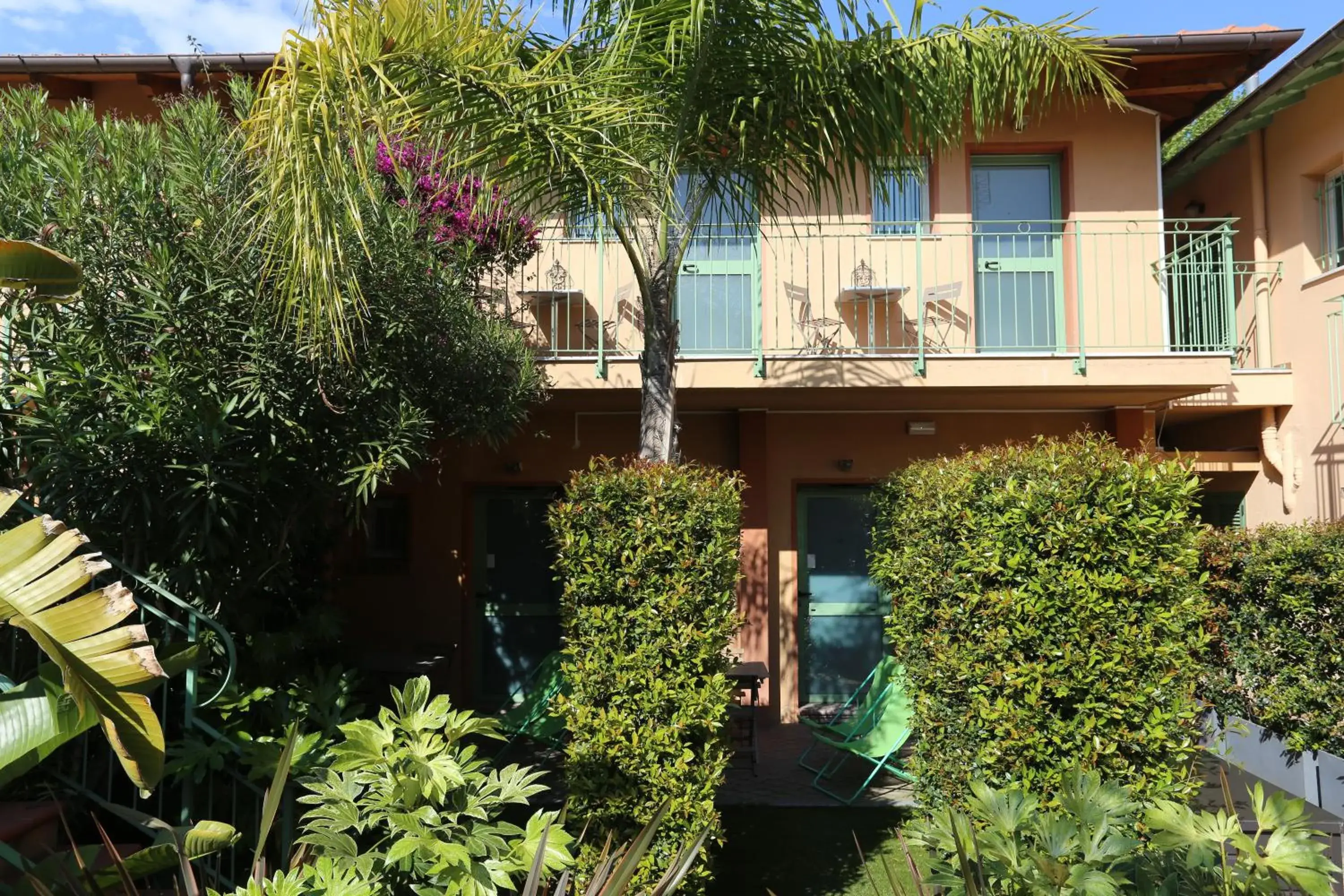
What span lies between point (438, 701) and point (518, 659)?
654 centimetres

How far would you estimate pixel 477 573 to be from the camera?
10008 mm

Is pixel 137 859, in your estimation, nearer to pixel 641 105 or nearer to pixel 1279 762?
pixel 641 105

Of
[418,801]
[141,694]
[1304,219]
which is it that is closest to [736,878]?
[418,801]

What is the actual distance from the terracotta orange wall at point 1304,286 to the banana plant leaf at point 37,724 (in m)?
9.85

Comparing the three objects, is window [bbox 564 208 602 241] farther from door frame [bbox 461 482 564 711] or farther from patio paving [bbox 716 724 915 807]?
patio paving [bbox 716 724 915 807]

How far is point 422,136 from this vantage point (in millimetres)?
5023

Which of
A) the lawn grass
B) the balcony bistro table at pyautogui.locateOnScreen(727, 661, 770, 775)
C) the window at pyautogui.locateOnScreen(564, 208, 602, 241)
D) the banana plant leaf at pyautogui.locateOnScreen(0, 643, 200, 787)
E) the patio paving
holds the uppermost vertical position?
the window at pyautogui.locateOnScreen(564, 208, 602, 241)

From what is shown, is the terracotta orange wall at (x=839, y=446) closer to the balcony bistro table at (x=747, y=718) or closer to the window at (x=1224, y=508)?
the balcony bistro table at (x=747, y=718)

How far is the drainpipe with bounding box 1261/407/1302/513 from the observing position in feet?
31.1

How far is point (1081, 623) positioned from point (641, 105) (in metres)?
3.47

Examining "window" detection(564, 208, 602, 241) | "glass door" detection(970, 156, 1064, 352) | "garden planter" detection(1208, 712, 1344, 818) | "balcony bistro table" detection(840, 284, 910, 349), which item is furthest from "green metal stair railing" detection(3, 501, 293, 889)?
"glass door" detection(970, 156, 1064, 352)

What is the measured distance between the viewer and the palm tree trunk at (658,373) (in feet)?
18.0

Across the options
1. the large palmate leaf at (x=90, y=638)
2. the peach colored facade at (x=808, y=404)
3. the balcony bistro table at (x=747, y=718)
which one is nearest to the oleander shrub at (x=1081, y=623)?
the balcony bistro table at (x=747, y=718)

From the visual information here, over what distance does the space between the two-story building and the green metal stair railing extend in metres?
4.06
